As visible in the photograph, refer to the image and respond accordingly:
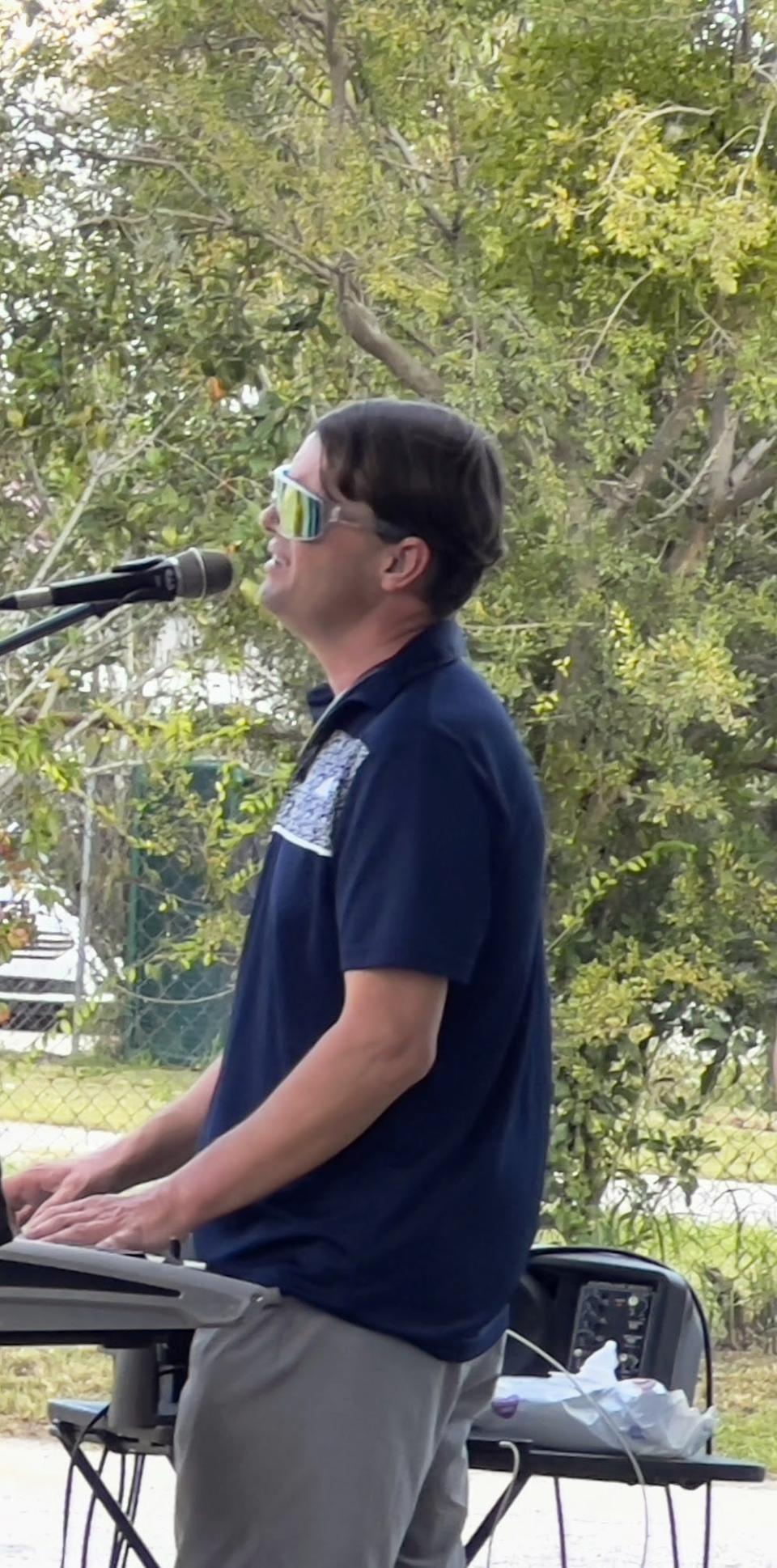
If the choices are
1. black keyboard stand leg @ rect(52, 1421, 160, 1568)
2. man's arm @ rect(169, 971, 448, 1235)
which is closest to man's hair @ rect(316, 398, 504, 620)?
man's arm @ rect(169, 971, 448, 1235)

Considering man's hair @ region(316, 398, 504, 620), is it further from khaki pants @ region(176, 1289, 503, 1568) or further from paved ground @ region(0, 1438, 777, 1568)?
paved ground @ region(0, 1438, 777, 1568)

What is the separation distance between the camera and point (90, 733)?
4352 millimetres

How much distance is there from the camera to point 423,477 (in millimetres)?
1854

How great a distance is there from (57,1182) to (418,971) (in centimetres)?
43

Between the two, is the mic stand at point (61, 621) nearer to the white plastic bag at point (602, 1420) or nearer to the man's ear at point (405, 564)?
the man's ear at point (405, 564)

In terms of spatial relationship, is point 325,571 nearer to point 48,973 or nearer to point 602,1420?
point 602,1420

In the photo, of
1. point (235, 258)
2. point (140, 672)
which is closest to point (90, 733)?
point (140, 672)

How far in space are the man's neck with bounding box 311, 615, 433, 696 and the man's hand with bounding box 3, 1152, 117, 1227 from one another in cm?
47

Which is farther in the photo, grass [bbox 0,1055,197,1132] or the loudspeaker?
grass [bbox 0,1055,197,1132]

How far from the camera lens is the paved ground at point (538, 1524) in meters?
3.61

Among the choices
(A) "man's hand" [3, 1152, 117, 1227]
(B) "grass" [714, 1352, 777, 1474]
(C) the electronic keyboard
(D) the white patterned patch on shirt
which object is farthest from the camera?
(B) "grass" [714, 1352, 777, 1474]

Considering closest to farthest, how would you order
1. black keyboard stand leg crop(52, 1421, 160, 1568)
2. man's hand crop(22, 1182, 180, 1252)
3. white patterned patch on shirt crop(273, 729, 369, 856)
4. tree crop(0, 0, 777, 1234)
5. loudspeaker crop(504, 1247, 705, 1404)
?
man's hand crop(22, 1182, 180, 1252), white patterned patch on shirt crop(273, 729, 369, 856), black keyboard stand leg crop(52, 1421, 160, 1568), loudspeaker crop(504, 1247, 705, 1404), tree crop(0, 0, 777, 1234)

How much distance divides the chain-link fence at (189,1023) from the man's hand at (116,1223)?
259 centimetres

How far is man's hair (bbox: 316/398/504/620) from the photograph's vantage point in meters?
1.85
